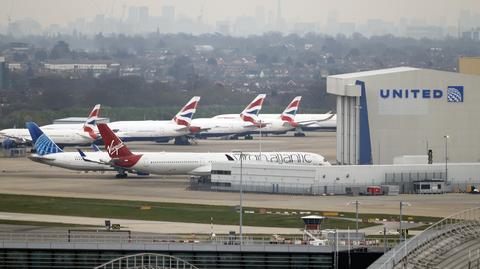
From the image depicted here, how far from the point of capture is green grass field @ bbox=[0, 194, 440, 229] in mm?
79188

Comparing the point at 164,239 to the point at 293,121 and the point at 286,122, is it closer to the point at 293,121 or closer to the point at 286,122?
the point at 286,122

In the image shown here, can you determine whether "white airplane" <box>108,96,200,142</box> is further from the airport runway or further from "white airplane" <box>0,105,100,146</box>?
the airport runway

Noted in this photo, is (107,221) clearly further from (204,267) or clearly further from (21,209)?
(204,267)

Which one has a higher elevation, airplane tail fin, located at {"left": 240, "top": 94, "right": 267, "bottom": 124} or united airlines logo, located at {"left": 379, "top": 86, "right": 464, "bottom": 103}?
airplane tail fin, located at {"left": 240, "top": 94, "right": 267, "bottom": 124}

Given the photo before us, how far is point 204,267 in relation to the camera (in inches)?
2146

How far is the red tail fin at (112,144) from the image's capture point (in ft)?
342

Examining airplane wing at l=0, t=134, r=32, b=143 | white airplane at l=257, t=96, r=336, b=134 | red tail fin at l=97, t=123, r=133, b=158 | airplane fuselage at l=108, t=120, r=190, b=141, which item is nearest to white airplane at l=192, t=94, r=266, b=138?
white airplane at l=257, t=96, r=336, b=134

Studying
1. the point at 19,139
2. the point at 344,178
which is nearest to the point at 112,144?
the point at 344,178

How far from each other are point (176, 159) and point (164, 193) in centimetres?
772

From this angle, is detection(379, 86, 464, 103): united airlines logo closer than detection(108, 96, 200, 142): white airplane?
Yes

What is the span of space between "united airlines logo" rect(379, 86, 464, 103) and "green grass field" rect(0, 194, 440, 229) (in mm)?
23256

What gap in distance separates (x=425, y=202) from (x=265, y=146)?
5539cm

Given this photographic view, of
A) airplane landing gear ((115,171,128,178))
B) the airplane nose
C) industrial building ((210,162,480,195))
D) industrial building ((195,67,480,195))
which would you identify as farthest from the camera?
the airplane nose

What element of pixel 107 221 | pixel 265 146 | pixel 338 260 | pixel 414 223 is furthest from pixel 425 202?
pixel 265 146
